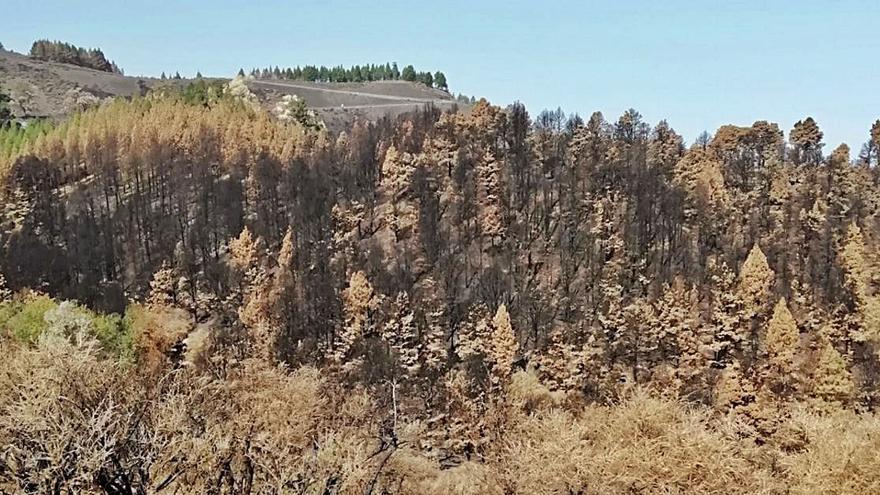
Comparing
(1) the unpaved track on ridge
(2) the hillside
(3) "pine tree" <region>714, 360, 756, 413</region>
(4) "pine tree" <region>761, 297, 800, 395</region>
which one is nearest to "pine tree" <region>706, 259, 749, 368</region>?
(4) "pine tree" <region>761, 297, 800, 395</region>

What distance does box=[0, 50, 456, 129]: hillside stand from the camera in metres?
172

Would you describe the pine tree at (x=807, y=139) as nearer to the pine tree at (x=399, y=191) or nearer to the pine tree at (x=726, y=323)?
the pine tree at (x=726, y=323)

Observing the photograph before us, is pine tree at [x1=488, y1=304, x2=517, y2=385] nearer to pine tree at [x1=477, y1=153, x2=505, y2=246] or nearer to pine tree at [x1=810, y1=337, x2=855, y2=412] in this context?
pine tree at [x1=477, y1=153, x2=505, y2=246]

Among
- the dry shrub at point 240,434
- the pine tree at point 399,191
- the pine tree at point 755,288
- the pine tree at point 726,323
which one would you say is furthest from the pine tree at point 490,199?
the dry shrub at point 240,434

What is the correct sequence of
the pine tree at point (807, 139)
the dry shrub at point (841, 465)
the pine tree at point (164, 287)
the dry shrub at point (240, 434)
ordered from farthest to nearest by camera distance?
1. the pine tree at point (807, 139)
2. the pine tree at point (164, 287)
3. the dry shrub at point (841, 465)
4. the dry shrub at point (240, 434)

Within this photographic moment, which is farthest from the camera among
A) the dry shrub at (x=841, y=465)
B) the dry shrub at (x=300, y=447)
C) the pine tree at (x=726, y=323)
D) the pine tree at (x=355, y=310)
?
the pine tree at (x=355, y=310)

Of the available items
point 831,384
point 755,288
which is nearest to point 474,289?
point 755,288

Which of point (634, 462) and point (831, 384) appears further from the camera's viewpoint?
point (831, 384)

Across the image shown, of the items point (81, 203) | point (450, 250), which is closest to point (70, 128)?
point (81, 203)

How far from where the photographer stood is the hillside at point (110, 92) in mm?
171625

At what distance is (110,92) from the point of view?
182500mm

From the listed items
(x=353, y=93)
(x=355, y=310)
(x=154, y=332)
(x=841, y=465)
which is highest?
(x=353, y=93)

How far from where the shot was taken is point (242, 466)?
2322cm

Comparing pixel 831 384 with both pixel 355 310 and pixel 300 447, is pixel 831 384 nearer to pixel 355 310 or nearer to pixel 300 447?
pixel 355 310
